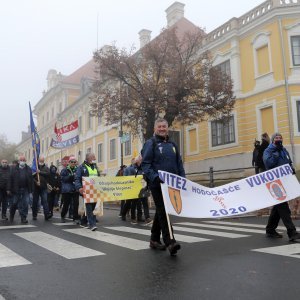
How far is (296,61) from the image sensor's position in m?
23.7

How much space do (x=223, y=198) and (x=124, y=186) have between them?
5.24 meters

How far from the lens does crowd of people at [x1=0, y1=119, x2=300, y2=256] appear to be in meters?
6.05

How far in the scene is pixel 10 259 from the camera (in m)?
5.57

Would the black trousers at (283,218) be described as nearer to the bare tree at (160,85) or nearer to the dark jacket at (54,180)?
the dark jacket at (54,180)

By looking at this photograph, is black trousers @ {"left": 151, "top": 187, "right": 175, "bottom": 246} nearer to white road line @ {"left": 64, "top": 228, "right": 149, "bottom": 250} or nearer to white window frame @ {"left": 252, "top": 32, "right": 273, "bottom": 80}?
white road line @ {"left": 64, "top": 228, "right": 149, "bottom": 250}

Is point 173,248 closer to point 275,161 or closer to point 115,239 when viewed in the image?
point 115,239

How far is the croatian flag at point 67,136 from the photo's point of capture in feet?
73.9

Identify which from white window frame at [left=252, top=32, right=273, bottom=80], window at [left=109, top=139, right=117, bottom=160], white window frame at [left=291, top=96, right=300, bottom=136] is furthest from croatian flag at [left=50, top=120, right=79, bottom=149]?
window at [left=109, top=139, right=117, bottom=160]

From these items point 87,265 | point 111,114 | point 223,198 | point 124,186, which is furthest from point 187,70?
point 87,265

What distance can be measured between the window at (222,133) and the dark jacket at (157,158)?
20293mm

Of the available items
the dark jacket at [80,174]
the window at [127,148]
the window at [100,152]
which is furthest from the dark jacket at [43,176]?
the window at [100,152]

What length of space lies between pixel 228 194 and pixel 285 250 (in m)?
1.67

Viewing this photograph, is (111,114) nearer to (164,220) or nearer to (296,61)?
(296,61)

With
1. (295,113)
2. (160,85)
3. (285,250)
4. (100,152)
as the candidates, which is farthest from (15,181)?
(100,152)
